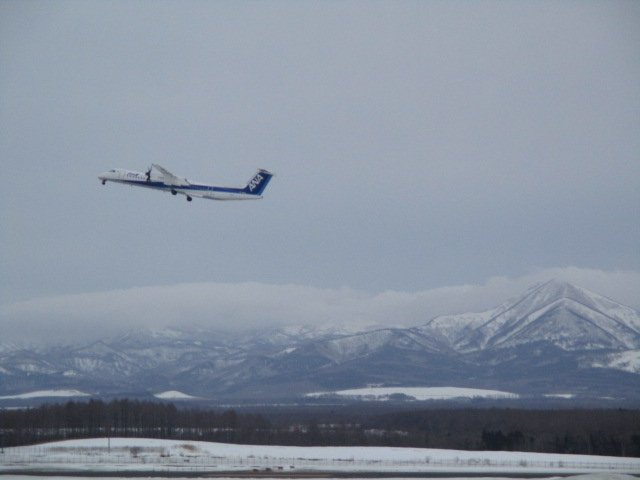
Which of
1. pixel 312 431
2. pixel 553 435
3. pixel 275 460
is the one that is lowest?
pixel 275 460

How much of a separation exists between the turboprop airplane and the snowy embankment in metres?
35.1

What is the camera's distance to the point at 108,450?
124562 mm

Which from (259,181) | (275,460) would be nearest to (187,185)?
(259,181)

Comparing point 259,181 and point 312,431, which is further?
point 312,431

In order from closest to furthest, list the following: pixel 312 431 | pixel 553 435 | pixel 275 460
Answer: pixel 275 460, pixel 553 435, pixel 312 431

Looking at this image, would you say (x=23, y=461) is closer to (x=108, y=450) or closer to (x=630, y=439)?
(x=108, y=450)

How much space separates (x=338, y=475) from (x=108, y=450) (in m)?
46.9

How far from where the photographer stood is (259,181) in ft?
408

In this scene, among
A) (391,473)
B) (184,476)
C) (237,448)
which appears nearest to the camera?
(184,476)

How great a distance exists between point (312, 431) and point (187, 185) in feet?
237

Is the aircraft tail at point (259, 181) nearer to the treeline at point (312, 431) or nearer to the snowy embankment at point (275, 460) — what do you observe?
the snowy embankment at point (275, 460)

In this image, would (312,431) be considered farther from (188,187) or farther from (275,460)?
(188,187)

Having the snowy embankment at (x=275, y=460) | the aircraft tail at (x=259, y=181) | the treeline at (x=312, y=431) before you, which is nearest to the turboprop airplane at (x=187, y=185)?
the aircraft tail at (x=259, y=181)

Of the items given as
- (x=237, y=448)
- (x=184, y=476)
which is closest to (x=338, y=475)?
(x=184, y=476)
